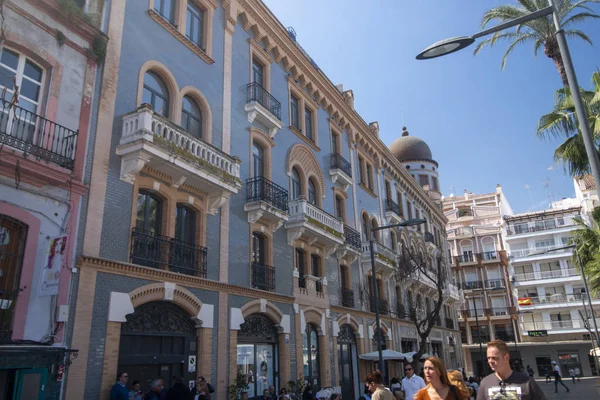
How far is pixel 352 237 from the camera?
27.1 metres

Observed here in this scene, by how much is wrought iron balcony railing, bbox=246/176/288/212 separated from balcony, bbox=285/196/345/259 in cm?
83

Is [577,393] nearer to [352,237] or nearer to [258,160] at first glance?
[352,237]

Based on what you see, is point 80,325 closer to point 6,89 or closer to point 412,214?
point 6,89

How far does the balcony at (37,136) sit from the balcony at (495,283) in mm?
58433

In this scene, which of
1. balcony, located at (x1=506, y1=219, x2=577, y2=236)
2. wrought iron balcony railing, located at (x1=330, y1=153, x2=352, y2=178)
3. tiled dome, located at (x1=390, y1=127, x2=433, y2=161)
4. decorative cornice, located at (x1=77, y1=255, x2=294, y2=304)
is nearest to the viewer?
decorative cornice, located at (x1=77, y1=255, x2=294, y2=304)

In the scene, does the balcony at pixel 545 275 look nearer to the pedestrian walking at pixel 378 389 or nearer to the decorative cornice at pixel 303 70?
the decorative cornice at pixel 303 70

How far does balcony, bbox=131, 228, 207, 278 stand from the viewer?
46.2 ft

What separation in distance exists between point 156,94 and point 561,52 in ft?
38.5

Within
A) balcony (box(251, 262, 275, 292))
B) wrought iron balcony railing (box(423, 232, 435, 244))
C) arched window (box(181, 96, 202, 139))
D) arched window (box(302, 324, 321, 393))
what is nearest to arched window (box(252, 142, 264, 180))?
arched window (box(181, 96, 202, 139))

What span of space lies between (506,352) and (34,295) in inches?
384

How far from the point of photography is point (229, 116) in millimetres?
19172

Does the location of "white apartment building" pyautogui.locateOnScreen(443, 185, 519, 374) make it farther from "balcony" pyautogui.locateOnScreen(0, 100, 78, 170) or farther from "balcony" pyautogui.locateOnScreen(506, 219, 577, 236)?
"balcony" pyautogui.locateOnScreen(0, 100, 78, 170)

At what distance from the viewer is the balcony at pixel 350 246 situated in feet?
84.1

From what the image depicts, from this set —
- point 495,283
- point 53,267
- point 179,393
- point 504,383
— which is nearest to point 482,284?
point 495,283
